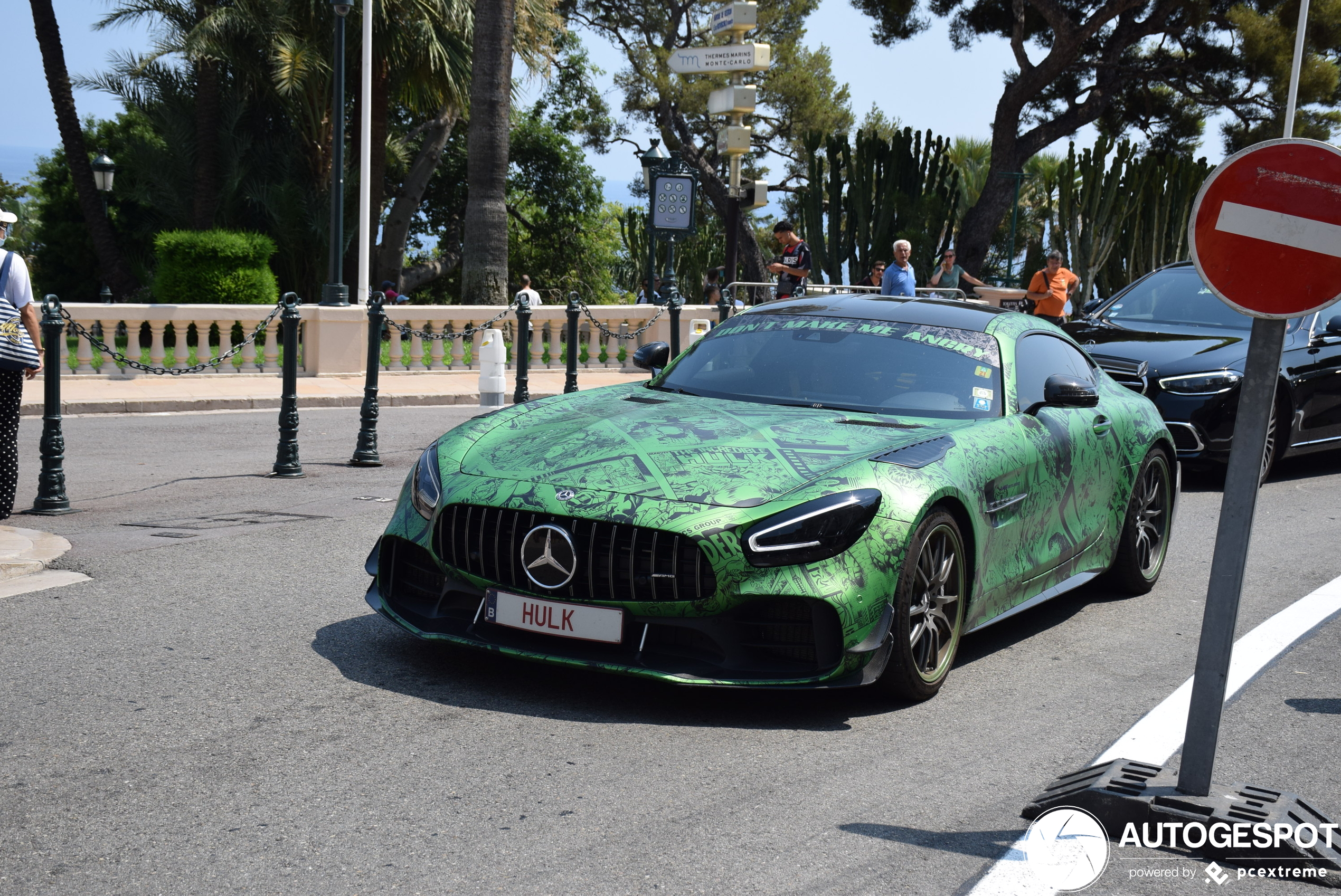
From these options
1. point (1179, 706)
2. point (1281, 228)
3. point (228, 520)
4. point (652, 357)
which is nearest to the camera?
point (1281, 228)

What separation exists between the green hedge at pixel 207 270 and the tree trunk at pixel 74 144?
20.6ft

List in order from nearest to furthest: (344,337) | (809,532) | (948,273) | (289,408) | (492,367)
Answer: (809,532) < (289,408) < (492,367) < (344,337) < (948,273)

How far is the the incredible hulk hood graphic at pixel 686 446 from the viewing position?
4.87 metres

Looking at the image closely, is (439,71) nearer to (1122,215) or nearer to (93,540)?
(1122,215)

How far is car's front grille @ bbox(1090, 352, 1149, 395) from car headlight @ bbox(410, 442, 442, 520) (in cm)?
675

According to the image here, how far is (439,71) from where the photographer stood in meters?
28.5

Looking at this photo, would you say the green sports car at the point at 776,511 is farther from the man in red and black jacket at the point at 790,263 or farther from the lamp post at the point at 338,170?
the lamp post at the point at 338,170

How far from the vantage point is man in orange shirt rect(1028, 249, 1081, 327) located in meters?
16.4

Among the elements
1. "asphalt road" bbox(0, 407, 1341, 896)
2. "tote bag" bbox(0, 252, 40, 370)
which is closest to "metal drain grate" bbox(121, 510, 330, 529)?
"asphalt road" bbox(0, 407, 1341, 896)

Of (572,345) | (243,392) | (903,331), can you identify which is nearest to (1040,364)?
(903,331)

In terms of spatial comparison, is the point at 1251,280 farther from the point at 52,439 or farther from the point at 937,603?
the point at 52,439

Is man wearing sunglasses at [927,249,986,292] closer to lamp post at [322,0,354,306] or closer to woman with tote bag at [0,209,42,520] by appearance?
lamp post at [322,0,354,306]

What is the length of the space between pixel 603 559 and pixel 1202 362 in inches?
297

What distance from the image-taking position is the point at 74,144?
27.9m
